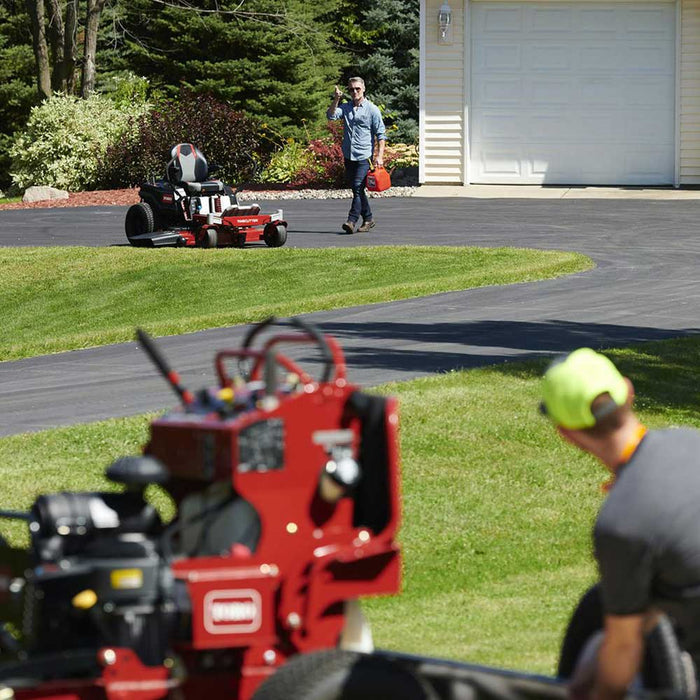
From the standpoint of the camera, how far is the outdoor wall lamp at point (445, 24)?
28562 millimetres

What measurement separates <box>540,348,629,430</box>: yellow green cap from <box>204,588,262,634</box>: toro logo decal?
1.10m

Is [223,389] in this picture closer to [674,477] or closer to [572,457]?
[674,477]

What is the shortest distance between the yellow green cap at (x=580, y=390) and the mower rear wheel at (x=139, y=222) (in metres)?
17.3

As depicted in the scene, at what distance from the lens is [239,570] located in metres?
4.50

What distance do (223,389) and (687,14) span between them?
25.3 metres

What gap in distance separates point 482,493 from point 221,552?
4.90 m

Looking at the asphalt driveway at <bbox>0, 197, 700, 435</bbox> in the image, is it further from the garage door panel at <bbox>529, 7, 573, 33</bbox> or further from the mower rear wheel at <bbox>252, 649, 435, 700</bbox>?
the mower rear wheel at <bbox>252, 649, 435, 700</bbox>

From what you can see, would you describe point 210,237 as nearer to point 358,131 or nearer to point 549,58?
point 358,131

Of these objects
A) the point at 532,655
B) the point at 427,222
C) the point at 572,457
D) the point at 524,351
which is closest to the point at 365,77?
the point at 427,222

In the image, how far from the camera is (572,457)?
33.1 ft

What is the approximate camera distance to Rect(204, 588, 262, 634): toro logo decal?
4465mm

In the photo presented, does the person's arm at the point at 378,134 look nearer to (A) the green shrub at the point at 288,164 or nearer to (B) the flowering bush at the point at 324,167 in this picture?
(B) the flowering bush at the point at 324,167

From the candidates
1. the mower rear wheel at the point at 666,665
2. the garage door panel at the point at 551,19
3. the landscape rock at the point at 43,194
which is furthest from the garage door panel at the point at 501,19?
the mower rear wheel at the point at 666,665

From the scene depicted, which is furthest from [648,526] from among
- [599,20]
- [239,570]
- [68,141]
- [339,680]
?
[68,141]
